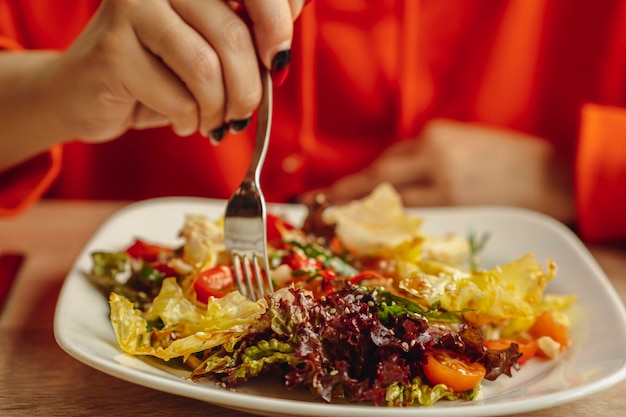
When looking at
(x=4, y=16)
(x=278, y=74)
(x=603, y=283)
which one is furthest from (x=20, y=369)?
(x=4, y=16)

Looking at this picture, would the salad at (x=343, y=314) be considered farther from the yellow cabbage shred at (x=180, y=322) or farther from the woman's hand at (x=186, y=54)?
the woman's hand at (x=186, y=54)

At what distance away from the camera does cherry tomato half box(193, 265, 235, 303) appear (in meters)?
1.37

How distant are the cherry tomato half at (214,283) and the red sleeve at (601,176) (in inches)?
47.9

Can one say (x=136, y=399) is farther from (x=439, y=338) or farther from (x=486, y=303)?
(x=486, y=303)

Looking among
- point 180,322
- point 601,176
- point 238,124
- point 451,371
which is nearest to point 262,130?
point 238,124

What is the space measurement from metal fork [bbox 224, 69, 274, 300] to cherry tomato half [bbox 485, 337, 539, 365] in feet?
1.36

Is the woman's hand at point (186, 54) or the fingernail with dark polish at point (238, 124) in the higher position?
the woman's hand at point (186, 54)

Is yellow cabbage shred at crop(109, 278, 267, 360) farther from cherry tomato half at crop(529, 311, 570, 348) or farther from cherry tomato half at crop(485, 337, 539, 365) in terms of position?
cherry tomato half at crop(529, 311, 570, 348)

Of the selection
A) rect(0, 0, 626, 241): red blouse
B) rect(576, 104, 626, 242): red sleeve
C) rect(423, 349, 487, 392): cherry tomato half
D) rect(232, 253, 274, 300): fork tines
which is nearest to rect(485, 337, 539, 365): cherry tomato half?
rect(423, 349, 487, 392): cherry tomato half

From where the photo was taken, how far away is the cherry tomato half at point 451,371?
1.12m

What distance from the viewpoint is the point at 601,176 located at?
221 centimetres

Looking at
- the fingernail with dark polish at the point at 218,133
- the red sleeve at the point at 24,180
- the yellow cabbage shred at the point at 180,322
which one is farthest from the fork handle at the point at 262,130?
the red sleeve at the point at 24,180

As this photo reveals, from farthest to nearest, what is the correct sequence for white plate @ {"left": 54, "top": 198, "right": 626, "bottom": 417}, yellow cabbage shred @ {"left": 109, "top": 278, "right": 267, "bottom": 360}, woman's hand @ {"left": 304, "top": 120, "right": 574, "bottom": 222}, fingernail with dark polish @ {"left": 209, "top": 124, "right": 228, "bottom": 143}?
woman's hand @ {"left": 304, "top": 120, "right": 574, "bottom": 222}
fingernail with dark polish @ {"left": 209, "top": 124, "right": 228, "bottom": 143}
yellow cabbage shred @ {"left": 109, "top": 278, "right": 267, "bottom": 360}
white plate @ {"left": 54, "top": 198, "right": 626, "bottom": 417}

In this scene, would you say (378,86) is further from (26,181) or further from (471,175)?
(26,181)
